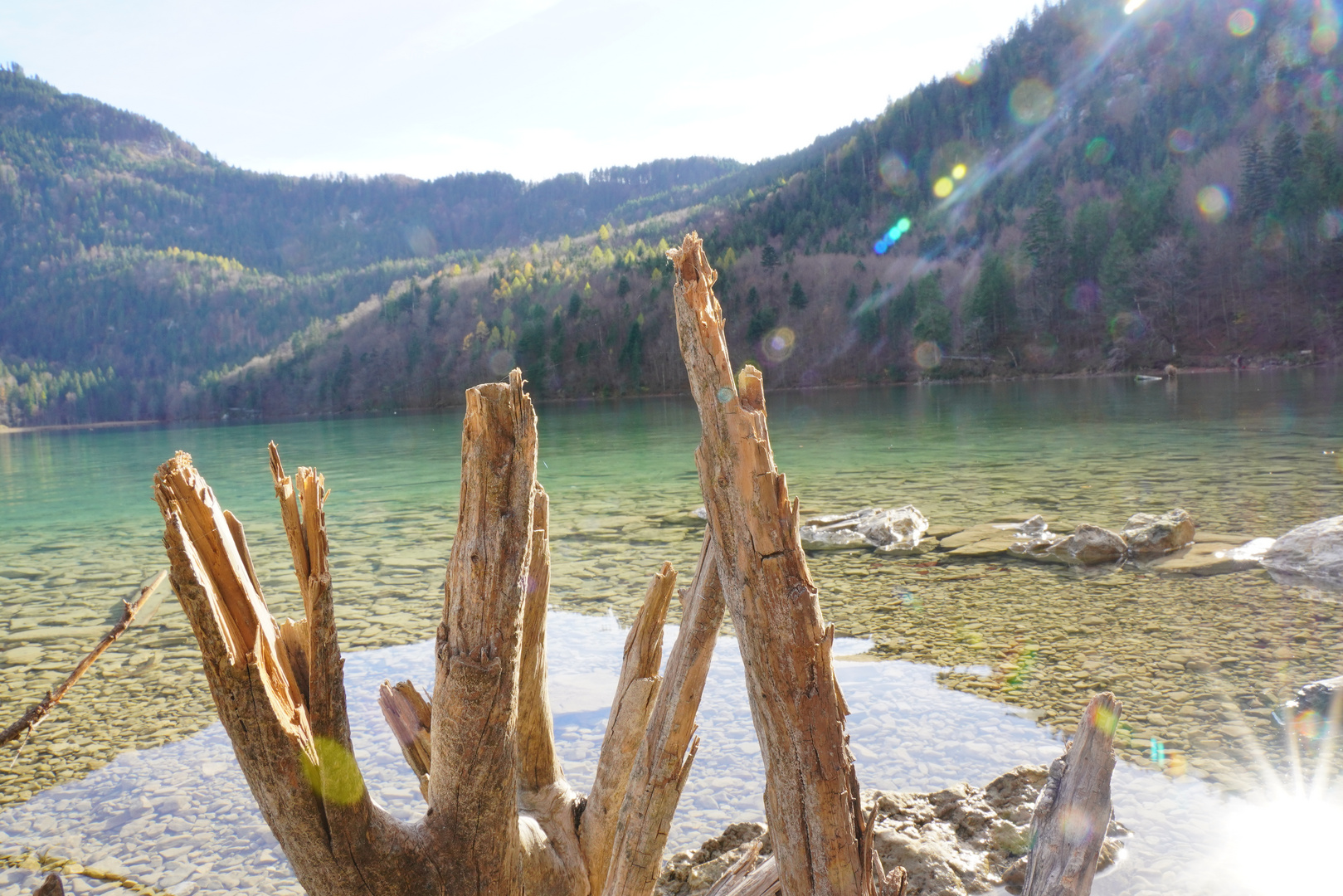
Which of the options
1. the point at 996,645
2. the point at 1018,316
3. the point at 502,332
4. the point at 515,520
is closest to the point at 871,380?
the point at 1018,316

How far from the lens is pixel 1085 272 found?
7906 cm

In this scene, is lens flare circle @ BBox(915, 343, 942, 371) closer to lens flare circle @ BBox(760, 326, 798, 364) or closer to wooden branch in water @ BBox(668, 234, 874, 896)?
lens flare circle @ BBox(760, 326, 798, 364)

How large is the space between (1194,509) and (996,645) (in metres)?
6.76

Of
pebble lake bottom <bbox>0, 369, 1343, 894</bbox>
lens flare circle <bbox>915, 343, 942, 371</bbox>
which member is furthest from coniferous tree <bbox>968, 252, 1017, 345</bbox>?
pebble lake bottom <bbox>0, 369, 1343, 894</bbox>

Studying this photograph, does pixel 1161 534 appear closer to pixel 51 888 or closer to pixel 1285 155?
pixel 51 888

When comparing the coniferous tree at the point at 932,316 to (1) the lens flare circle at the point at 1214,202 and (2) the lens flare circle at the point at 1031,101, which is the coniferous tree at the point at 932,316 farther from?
(2) the lens flare circle at the point at 1031,101

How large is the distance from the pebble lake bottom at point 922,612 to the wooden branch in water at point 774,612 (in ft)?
7.89

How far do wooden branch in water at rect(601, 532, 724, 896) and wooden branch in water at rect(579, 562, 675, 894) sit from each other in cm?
18

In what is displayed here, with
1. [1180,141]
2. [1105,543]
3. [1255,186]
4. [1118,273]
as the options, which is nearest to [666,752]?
[1105,543]

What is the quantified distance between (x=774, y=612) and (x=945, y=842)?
2621 millimetres

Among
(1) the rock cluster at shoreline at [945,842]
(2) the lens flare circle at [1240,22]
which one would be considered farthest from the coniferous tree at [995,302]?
(2) the lens flare circle at [1240,22]

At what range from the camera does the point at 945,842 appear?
12.6 ft

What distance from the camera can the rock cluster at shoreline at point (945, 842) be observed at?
3617 mm

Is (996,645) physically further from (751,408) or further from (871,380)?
(871,380)
